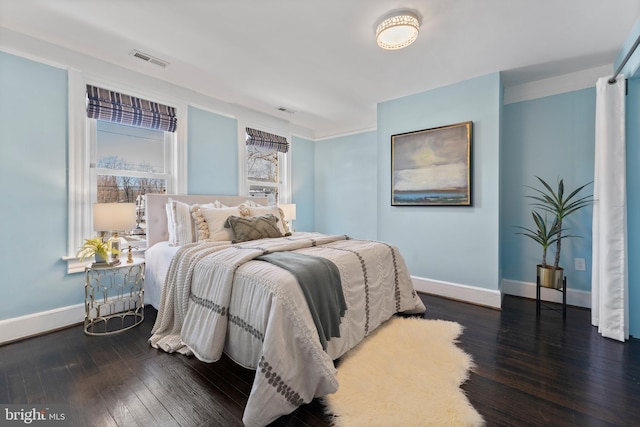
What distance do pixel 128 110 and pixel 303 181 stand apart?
2.81m

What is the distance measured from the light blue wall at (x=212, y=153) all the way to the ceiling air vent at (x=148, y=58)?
28.1 inches

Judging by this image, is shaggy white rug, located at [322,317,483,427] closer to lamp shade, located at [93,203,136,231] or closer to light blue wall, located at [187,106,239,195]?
lamp shade, located at [93,203,136,231]

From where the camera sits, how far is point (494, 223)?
295cm

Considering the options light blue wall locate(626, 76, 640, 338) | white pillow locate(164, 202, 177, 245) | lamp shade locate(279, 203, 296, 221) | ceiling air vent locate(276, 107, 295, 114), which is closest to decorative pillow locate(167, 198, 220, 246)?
white pillow locate(164, 202, 177, 245)

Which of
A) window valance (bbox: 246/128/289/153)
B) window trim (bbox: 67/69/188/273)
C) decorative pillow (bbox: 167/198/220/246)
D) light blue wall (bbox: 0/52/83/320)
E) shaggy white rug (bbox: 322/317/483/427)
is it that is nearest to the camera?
shaggy white rug (bbox: 322/317/483/427)

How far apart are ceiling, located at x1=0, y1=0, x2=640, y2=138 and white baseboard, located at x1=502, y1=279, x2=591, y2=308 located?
7.53ft

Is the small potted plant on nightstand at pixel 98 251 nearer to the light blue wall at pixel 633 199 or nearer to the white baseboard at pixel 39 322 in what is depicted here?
the white baseboard at pixel 39 322

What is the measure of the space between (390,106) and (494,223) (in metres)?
1.91

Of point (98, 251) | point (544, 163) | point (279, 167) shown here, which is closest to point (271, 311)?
point (98, 251)

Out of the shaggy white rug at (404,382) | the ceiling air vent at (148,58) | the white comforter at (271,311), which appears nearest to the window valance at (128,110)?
the ceiling air vent at (148,58)

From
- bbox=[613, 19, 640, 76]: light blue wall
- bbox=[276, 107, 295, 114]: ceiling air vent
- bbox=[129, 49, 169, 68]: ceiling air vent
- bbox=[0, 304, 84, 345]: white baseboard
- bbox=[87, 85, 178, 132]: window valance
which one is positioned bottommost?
bbox=[0, 304, 84, 345]: white baseboard

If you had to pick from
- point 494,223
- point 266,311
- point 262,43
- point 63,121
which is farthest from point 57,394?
point 494,223

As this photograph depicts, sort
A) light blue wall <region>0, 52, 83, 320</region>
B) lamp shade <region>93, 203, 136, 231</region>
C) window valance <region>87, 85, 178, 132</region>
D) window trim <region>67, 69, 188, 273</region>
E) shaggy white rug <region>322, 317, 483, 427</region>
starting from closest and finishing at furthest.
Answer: shaggy white rug <region>322, 317, 483, 427</region>, light blue wall <region>0, 52, 83, 320</region>, lamp shade <region>93, 203, 136, 231</region>, window trim <region>67, 69, 188, 273</region>, window valance <region>87, 85, 178, 132</region>

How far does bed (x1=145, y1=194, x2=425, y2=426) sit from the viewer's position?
1.45 metres
